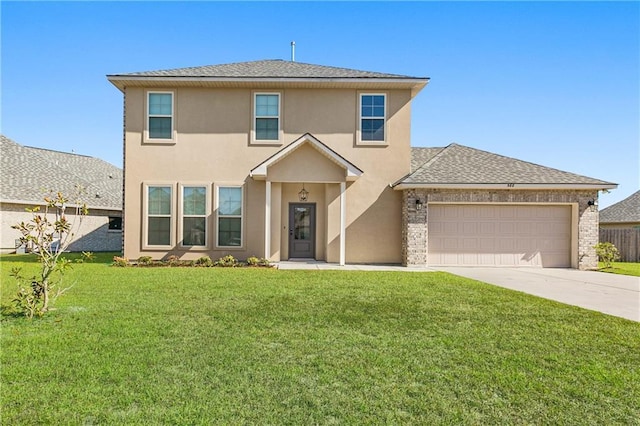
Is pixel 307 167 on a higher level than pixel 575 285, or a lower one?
higher

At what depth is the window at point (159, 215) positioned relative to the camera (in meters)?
14.2

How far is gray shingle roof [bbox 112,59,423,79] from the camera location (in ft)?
45.8

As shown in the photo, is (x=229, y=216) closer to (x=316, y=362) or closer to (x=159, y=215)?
(x=159, y=215)

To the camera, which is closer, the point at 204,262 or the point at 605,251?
the point at 204,262

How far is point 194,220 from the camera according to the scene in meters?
14.2

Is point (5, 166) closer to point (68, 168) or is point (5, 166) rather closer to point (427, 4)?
point (68, 168)

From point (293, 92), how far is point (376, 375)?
12320mm

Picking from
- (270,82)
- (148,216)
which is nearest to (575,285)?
(270,82)

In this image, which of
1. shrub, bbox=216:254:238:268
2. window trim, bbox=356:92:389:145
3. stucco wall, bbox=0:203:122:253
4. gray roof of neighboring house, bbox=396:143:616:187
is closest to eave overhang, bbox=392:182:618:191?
gray roof of neighboring house, bbox=396:143:616:187


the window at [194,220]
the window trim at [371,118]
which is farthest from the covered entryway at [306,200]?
the window at [194,220]

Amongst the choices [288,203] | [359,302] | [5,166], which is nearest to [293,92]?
[288,203]

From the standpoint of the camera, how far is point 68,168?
26.2m

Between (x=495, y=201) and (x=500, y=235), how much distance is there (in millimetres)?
1321

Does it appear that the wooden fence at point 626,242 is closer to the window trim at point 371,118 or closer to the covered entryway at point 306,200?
the window trim at point 371,118
